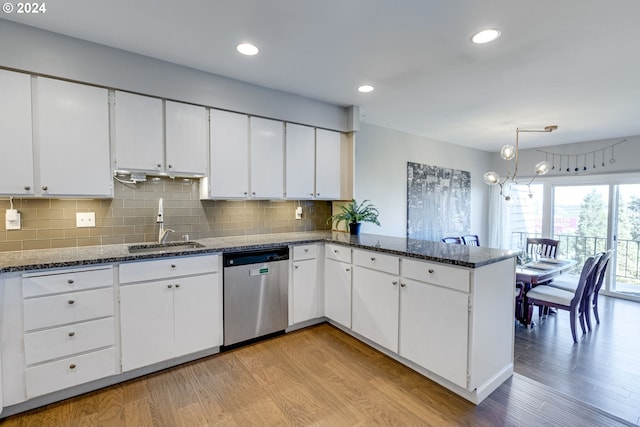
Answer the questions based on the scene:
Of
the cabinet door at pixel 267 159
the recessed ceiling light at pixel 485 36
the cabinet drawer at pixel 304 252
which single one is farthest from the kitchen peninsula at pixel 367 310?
the recessed ceiling light at pixel 485 36

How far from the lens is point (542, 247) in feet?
14.9

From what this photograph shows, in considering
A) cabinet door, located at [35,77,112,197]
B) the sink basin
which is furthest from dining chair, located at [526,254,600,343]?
cabinet door, located at [35,77,112,197]

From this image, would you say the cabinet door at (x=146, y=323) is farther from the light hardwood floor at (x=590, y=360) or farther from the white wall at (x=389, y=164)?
the light hardwood floor at (x=590, y=360)

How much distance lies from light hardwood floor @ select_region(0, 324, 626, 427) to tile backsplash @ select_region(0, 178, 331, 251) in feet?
3.91

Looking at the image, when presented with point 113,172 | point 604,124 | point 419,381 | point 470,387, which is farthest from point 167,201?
point 604,124

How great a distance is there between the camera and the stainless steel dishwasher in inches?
103

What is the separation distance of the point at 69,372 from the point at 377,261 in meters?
2.35

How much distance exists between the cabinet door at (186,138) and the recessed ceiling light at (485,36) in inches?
91.0

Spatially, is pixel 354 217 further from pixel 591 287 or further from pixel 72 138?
pixel 591 287

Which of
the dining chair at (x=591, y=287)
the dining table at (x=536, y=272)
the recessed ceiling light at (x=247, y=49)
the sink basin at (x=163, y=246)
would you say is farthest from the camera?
the dining chair at (x=591, y=287)

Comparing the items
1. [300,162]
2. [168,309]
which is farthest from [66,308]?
[300,162]

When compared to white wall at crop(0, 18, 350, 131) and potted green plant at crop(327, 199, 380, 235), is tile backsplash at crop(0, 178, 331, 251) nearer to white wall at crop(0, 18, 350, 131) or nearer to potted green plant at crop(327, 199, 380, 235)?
potted green plant at crop(327, 199, 380, 235)

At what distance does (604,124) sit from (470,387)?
174 inches

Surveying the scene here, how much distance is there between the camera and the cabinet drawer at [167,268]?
7.02ft
